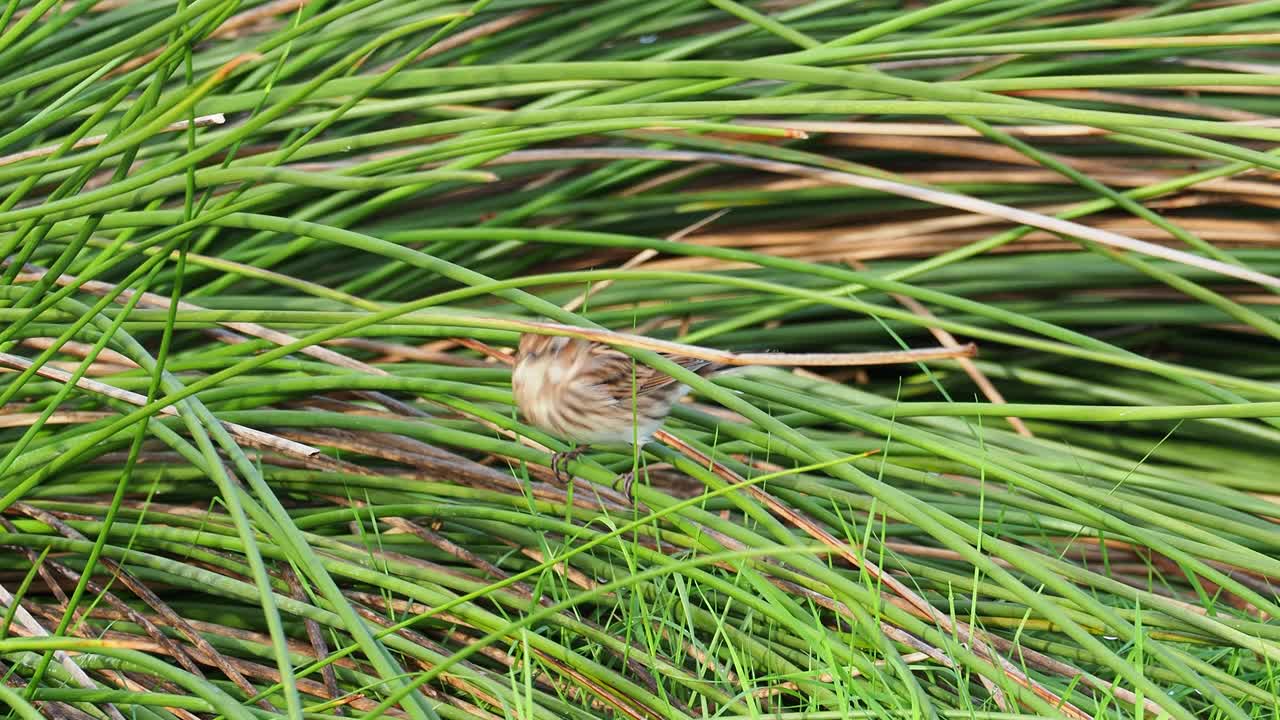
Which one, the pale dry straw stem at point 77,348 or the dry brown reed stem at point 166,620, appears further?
the pale dry straw stem at point 77,348

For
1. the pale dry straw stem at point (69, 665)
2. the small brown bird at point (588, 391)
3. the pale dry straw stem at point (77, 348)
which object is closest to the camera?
the pale dry straw stem at point (69, 665)

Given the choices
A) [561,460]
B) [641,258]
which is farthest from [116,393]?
[641,258]

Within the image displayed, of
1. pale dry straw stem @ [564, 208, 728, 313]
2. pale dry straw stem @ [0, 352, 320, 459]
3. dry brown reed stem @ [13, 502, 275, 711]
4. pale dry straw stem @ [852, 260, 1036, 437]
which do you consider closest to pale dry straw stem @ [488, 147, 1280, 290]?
pale dry straw stem @ [564, 208, 728, 313]

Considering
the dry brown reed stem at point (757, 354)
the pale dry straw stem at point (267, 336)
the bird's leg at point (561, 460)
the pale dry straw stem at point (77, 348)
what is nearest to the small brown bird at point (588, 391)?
the bird's leg at point (561, 460)

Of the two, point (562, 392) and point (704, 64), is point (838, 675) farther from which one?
point (704, 64)

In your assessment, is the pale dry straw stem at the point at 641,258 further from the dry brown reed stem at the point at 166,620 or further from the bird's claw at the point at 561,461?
the dry brown reed stem at the point at 166,620

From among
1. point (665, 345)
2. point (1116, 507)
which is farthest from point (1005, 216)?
point (665, 345)

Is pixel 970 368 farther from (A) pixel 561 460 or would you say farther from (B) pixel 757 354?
(B) pixel 757 354

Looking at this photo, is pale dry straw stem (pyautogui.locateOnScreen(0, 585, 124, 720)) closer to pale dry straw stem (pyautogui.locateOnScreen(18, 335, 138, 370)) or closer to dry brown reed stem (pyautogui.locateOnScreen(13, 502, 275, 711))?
dry brown reed stem (pyautogui.locateOnScreen(13, 502, 275, 711))
